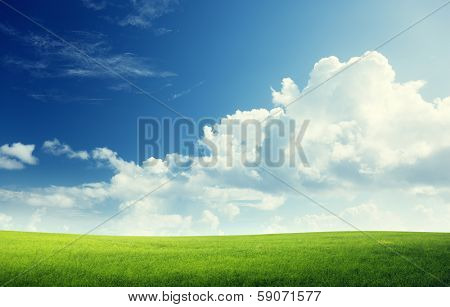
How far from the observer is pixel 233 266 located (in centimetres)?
1299

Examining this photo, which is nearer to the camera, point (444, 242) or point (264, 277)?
point (264, 277)

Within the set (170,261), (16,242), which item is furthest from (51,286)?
(16,242)

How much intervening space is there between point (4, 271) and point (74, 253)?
296 centimetres

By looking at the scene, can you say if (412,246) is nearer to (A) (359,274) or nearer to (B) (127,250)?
(A) (359,274)

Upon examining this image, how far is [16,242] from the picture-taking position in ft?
64.4

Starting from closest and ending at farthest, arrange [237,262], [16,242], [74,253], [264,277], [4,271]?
1. [264,277]
2. [4,271]
3. [237,262]
4. [74,253]
5. [16,242]

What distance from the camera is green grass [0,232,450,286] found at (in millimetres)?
11492

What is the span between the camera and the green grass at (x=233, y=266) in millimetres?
11492

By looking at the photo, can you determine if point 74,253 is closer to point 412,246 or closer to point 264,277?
point 264,277
